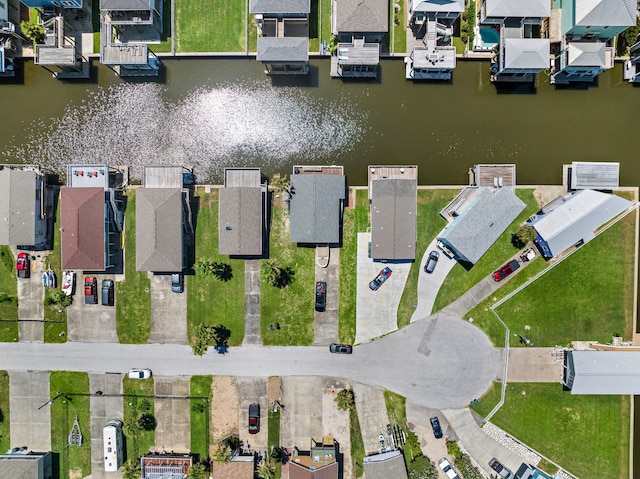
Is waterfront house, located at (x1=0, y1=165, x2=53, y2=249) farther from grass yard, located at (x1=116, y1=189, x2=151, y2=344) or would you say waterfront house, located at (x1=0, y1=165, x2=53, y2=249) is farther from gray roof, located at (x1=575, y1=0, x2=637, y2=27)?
gray roof, located at (x1=575, y1=0, x2=637, y2=27)

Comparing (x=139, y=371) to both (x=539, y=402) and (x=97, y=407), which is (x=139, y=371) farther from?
(x=539, y=402)

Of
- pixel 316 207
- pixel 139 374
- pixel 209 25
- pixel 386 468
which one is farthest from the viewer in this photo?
pixel 209 25

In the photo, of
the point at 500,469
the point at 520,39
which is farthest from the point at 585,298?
the point at 520,39

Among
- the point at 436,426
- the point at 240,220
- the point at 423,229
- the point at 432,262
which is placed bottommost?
the point at 436,426

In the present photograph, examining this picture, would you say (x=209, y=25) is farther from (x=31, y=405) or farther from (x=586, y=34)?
(x=31, y=405)

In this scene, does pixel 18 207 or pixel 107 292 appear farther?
pixel 107 292

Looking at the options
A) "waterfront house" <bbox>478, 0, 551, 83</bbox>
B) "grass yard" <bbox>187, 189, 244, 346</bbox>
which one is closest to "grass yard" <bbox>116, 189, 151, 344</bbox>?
"grass yard" <bbox>187, 189, 244, 346</bbox>

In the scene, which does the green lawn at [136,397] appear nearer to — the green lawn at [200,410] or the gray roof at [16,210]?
the green lawn at [200,410]
